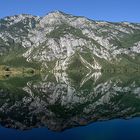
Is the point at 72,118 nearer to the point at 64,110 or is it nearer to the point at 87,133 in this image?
the point at 64,110

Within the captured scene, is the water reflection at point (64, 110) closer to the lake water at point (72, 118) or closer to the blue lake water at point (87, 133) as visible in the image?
the lake water at point (72, 118)

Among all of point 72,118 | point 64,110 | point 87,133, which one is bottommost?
point 87,133

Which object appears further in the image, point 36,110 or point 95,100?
point 95,100

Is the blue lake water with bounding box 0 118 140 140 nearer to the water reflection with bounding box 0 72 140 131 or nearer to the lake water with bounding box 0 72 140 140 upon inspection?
the lake water with bounding box 0 72 140 140

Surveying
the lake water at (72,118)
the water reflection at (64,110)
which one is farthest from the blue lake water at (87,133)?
the water reflection at (64,110)

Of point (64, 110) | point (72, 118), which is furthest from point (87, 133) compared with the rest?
point (64, 110)

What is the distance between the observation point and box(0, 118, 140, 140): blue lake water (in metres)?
60.9

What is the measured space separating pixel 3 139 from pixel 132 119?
33.2m

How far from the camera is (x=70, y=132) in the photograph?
65.8m

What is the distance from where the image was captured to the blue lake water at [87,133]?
60.9 metres

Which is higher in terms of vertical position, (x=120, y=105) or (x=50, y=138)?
(x=120, y=105)

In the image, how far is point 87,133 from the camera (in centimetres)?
6506

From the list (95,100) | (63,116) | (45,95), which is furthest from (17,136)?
(45,95)

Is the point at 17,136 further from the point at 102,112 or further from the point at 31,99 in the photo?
the point at 31,99
